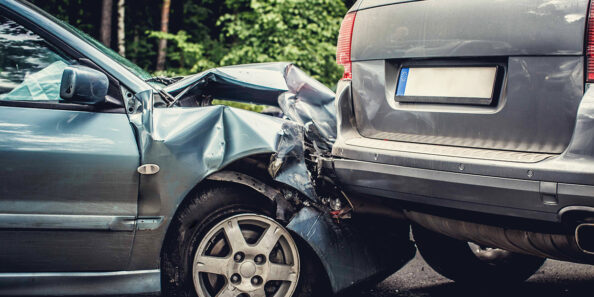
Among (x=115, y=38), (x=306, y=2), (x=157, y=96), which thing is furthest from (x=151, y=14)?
(x=157, y=96)

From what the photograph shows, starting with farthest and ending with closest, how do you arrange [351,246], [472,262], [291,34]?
[291,34] → [472,262] → [351,246]

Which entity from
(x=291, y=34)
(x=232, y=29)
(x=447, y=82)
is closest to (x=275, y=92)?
(x=447, y=82)

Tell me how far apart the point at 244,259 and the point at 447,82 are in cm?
129

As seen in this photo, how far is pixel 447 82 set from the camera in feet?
9.00

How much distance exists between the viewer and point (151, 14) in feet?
48.8

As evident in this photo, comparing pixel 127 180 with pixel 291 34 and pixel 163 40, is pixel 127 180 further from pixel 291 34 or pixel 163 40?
pixel 163 40

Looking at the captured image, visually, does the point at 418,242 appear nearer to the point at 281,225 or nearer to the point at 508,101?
the point at 281,225

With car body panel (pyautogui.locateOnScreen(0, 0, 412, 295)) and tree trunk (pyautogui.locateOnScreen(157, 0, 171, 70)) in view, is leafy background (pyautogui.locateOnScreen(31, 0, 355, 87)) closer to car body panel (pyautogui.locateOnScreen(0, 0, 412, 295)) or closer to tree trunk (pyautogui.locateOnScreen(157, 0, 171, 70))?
tree trunk (pyautogui.locateOnScreen(157, 0, 171, 70))

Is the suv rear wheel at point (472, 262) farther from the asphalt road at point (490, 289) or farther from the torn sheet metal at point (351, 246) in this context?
the torn sheet metal at point (351, 246)

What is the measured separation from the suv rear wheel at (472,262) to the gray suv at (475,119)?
0.82 m

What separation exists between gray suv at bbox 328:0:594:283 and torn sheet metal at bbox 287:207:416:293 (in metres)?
0.19

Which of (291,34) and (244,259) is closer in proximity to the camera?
(244,259)

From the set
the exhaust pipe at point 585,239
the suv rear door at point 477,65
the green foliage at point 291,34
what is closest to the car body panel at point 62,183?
the suv rear door at point 477,65

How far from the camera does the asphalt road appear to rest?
3715 millimetres
